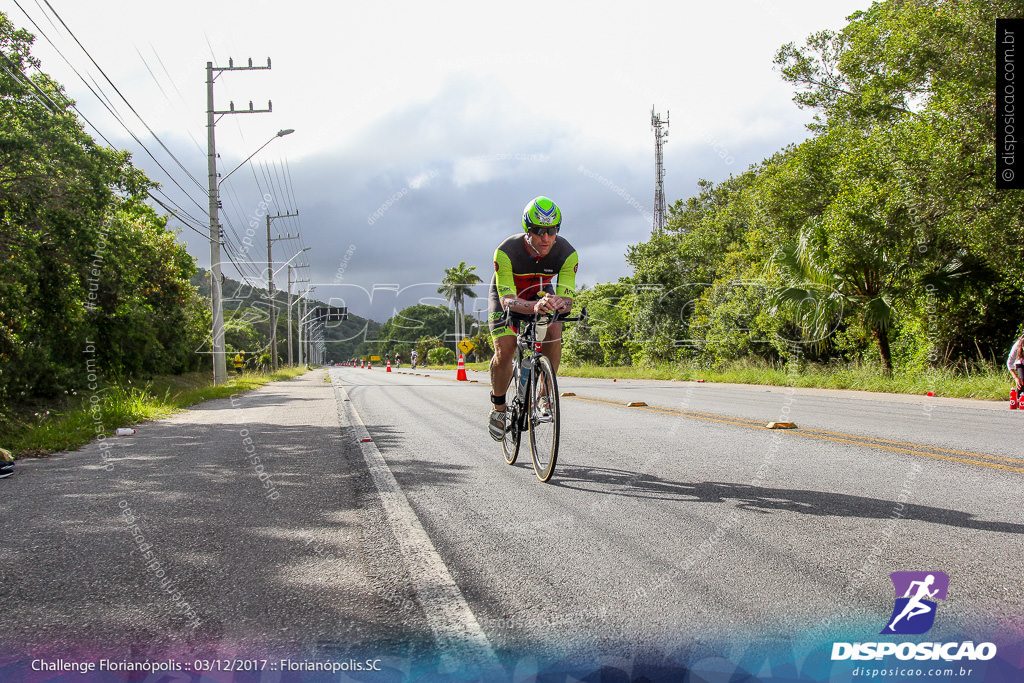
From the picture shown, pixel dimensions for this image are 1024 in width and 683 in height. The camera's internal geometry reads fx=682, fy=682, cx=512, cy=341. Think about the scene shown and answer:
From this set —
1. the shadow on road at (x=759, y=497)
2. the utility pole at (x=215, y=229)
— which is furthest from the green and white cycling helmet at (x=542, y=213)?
the utility pole at (x=215, y=229)

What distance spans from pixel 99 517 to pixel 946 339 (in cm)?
1885

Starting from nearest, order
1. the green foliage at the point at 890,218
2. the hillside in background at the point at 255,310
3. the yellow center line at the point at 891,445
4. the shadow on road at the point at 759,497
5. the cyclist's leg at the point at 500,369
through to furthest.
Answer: the shadow on road at the point at 759,497 → the yellow center line at the point at 891,445 → the cyclist's leg at the point at 500,369 → the green foliage at the point at 890,218 → the hillside in background at the point at 255,310

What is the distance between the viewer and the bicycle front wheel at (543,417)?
528 centimetres

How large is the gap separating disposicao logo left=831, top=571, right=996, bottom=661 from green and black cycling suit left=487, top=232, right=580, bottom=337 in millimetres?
3359

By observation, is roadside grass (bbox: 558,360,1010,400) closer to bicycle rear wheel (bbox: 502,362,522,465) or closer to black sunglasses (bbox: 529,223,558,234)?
bicycle rear wheel (bbox: 502,362,522,465)

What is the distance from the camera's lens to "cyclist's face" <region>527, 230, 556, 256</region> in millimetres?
5566

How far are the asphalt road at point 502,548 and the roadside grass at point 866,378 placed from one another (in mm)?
8657

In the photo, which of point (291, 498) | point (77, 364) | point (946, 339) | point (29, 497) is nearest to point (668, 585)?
point (291, 498)

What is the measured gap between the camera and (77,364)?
19.1 m

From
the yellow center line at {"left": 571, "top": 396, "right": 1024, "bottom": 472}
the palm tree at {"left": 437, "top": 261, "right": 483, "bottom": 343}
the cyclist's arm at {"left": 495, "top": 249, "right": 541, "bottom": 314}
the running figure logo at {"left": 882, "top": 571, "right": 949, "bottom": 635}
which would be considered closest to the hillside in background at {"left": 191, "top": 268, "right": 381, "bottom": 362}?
the palm tree at {"left": 437, "top": 261, "right": 483, "bottom": 343}

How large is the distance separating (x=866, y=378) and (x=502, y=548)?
17.3 metres

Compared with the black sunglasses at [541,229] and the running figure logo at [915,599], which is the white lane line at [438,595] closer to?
the running figure logo at [915,599]

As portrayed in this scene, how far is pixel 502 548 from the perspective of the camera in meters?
3.55

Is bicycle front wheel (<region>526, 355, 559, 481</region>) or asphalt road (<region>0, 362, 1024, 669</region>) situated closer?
asphalt road (<region>0, 362, 1024, 669</region>)
